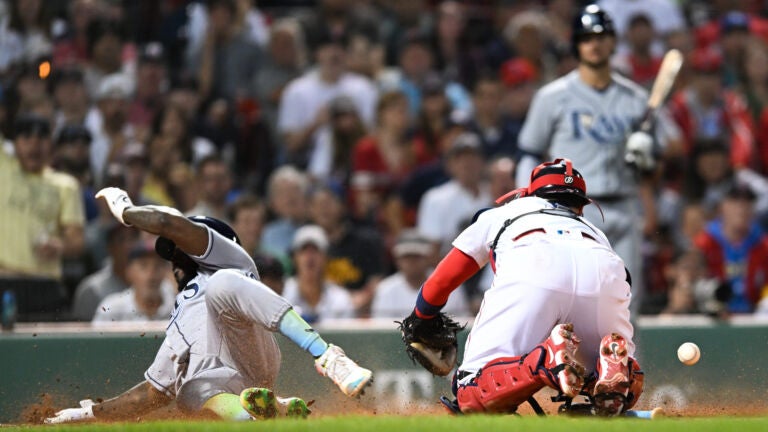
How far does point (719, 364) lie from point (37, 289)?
533 cm

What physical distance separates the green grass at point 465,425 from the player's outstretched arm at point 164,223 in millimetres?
1117

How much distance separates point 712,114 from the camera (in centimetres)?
1420

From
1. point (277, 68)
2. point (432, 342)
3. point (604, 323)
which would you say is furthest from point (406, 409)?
→ point (277, 68)

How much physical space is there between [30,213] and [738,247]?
6293mm

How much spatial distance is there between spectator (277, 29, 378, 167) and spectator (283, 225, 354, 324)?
2.47m

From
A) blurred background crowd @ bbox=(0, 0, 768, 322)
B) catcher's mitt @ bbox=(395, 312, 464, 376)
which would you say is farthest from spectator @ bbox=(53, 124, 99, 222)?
catcher's mitt @ bbox=(395, 312, 464, 376)

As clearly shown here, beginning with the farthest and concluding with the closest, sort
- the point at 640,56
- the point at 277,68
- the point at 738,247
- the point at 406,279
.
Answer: the point at 277,68 → the point at 640,56 → the point at 738,247 → the point at 406,279

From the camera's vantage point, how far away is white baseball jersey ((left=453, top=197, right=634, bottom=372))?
700cm

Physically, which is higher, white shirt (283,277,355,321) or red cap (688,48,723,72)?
red cap (688,48,723,72)

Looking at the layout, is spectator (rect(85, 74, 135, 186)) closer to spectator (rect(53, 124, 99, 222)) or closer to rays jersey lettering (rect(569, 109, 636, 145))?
spectator (rect(53, 124, 99, 222))

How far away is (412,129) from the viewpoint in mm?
14031

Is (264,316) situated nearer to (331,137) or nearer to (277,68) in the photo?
(331,137)

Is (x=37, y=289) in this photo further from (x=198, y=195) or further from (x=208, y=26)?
(x=208, y=26)

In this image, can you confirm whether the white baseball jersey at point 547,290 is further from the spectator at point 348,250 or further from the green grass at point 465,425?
the spectator at point 348,250
